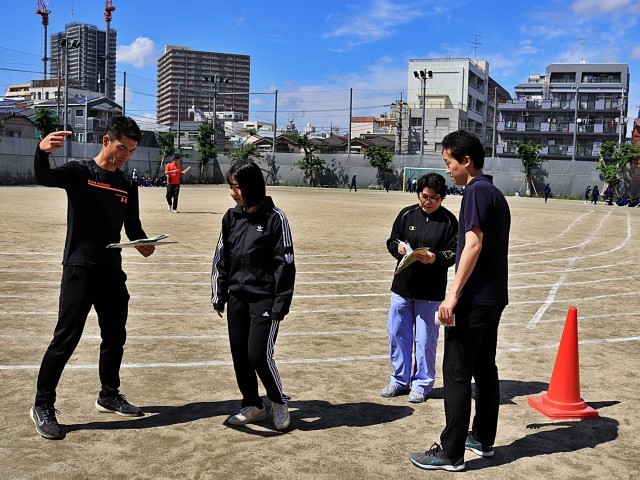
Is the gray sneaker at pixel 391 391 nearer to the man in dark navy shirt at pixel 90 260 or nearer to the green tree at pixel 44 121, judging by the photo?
the man in dark navy shirt at pixel 90 260

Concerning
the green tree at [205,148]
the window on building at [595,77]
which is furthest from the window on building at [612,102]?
the green tree at [205,148]

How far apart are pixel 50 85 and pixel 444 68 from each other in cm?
7436

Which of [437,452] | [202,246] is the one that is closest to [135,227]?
[437,452]

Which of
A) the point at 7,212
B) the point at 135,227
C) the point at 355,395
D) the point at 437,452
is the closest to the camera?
the point at 437,452

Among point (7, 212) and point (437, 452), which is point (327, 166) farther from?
point (437, 452)

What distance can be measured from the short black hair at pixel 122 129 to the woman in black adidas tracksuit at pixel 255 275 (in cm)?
72

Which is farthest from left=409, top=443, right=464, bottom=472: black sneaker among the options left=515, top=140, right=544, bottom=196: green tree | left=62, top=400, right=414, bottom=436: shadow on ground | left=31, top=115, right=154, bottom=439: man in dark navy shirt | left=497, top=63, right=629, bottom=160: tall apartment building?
left=497, top=63, right=629, bottom=160: tall apartment building

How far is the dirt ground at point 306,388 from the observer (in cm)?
408

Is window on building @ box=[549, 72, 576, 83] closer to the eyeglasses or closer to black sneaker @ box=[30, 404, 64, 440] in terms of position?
the eyeglasses

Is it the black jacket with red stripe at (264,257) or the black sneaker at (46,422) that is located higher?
the black jacket with red stripe at (264,257)

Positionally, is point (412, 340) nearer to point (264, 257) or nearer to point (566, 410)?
Answer: point (566, 410)

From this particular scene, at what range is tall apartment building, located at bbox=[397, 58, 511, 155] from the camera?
7831 centimetres

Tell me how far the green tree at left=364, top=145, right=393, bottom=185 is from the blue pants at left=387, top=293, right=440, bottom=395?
56759mm

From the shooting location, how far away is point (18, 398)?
16.4ft
